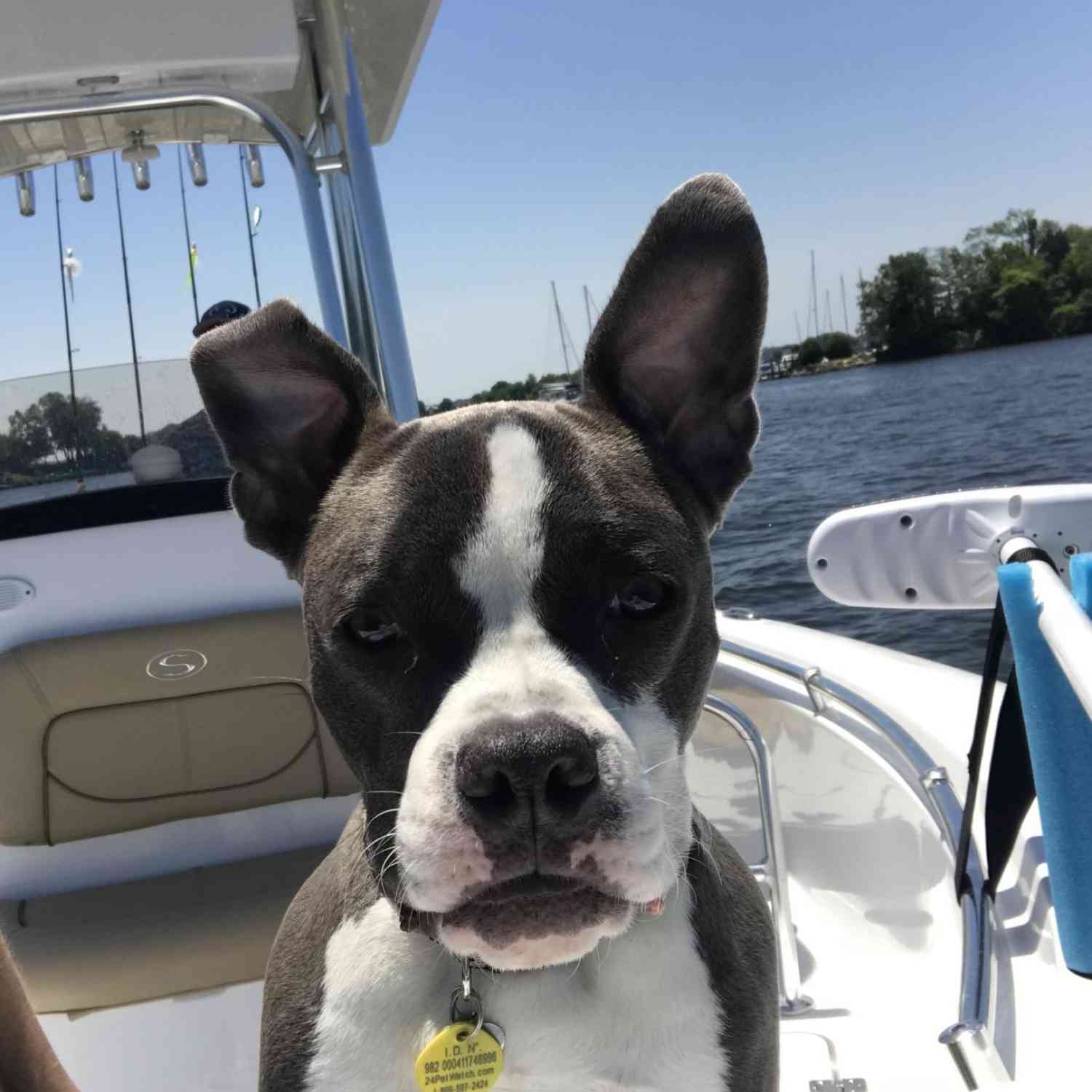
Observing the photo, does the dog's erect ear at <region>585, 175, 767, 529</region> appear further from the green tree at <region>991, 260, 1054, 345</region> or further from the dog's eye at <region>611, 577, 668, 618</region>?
the green tree at <region>991, 260, 1054, 345</region>

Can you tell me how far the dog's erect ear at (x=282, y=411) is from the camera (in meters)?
1.58

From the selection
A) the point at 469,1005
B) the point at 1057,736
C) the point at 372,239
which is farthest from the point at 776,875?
the point at 372,239

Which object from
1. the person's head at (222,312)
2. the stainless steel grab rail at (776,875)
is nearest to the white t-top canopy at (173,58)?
the person's head at (222,312)

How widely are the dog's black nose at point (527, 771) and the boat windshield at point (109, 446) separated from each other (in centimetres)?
193

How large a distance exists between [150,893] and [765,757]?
5.26 feet

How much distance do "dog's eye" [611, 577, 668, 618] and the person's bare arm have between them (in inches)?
37.5

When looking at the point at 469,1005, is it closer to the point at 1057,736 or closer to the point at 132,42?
the point at 1057,736

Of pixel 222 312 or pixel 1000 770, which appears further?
pixel 222 312

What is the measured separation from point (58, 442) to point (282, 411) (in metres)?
1.72

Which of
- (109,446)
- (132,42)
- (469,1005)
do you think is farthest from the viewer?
(109,446)

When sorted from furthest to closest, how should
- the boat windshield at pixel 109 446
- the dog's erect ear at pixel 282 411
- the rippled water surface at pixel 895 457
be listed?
1. the rippled water surface at pixel 895 457
2. the boat windshield at pixel 109 446
3. the dog's erect ear at pixel 282 411

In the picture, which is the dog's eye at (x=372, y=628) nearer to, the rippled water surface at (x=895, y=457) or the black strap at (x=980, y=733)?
the black strap at (x=980, y=733)

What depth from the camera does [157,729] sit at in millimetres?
2824

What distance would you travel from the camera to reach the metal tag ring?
4.73 feet
